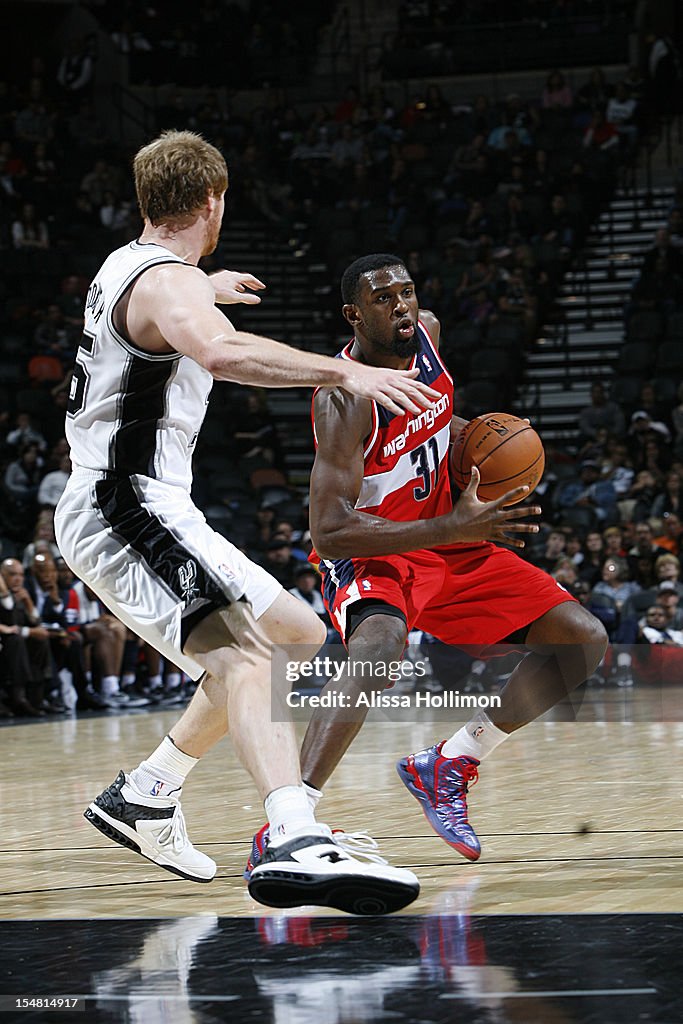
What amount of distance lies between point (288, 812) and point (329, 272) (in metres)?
13.4

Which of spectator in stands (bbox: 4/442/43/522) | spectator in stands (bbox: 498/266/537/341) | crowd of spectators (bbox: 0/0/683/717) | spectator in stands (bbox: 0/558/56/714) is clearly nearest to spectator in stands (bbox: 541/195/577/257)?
crowd of spectators (bbox: 0/0/683/717)

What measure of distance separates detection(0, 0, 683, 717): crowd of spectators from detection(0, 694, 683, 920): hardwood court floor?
2.65 metres

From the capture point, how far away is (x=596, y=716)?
9023 mm

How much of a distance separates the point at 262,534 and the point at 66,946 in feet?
29.3

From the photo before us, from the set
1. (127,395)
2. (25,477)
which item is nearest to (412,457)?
(127,395)

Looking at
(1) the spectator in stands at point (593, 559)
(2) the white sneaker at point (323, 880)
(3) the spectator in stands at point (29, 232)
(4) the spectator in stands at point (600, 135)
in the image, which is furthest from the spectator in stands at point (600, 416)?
(2) the white sneaker at point (323, 880)

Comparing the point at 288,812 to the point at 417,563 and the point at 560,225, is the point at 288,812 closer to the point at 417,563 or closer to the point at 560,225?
the point at 417,563

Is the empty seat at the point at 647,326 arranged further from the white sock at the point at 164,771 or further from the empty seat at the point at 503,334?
the white sock at the point at 164,771

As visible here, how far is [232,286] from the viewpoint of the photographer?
4238 mm

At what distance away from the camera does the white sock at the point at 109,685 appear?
34.5ft

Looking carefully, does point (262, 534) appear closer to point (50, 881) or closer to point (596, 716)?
point (596, 716)

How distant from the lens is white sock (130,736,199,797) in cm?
404

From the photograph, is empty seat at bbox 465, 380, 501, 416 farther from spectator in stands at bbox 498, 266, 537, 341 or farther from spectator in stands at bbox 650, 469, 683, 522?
spectator in stands at bbox 650, 469, 683, 522

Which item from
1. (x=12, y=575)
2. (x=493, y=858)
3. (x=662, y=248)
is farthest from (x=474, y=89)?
(x=493, y=858)
